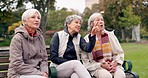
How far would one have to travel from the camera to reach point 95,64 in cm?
450

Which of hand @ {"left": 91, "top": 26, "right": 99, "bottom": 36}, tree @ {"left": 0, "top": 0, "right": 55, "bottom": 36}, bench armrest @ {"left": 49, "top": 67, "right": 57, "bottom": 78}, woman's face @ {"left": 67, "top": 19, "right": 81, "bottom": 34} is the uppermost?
tree @ {"left": 0, "top": 0, "right": 55, "bottom": 36}

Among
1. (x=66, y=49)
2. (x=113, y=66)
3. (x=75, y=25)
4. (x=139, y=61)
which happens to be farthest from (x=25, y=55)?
(x=139, y=61)

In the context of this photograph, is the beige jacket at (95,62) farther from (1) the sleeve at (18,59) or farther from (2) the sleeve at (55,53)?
(1) the sleeve at (18,59)

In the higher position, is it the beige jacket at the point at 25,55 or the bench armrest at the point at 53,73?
the beige jacket at the point at 25,55

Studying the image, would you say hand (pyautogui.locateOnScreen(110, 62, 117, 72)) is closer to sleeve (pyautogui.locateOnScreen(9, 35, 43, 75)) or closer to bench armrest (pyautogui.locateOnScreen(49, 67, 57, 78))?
bench armrest (pyautogui.locateOnScreen(49, 67, 57, 78))

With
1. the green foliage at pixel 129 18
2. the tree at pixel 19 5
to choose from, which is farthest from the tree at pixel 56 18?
the tree at pixel 19 5

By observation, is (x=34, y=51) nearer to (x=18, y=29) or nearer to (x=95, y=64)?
(x=18, y=29)

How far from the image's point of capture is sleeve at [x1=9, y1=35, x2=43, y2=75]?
3.74 metres

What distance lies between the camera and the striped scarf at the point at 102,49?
4.57 meters

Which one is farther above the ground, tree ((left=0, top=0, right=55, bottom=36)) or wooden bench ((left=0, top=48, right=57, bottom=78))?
tree ((left=0, top=0, right=55, bottom=36))

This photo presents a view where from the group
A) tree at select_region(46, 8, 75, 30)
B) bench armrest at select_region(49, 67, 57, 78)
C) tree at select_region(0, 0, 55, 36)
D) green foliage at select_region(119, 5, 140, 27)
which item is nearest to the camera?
bench armrest at select_region(49, 67, 57, 78)

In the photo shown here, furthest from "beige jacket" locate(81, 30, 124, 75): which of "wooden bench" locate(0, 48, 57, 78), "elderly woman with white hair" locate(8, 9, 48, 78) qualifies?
"elderly woman with white hair" locate(8, 9, 48, 78)

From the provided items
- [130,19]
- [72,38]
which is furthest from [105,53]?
[130,19]

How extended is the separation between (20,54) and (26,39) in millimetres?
234
